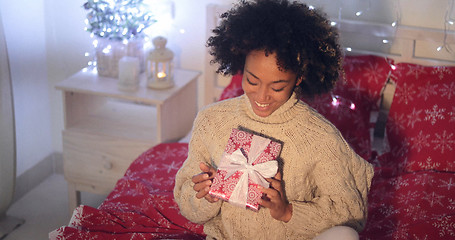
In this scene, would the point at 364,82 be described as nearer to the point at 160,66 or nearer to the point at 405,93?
the point at 405,93

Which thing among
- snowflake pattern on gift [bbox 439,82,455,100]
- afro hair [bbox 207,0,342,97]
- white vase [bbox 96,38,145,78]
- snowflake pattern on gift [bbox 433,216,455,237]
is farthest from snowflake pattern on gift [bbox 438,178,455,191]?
white vase [bbox 96,38,145,78]

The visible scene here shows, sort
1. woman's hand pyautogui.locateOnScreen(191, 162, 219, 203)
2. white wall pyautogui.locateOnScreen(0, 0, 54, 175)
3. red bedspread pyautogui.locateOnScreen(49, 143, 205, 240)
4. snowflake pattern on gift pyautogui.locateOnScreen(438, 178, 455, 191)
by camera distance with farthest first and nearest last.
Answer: white wall pyautogui.locateOnScreen(0, 0, 54, 175)
snowflake pattern on gift pyautogui.locateOnScreen(438, 178, 455, 191)
red bedspread pyautogui.locateOnScreen(49, 143, 205, 240)
woman's hand pyautogui.locateOnScreen(191, 162, 219, 203)

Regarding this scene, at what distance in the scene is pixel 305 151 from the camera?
140 cm

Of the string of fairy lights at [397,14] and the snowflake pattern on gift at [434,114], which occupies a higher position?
the string of fairy lights at [397,14]

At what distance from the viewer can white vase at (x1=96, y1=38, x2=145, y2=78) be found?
2.52m

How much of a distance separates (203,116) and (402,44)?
4.07 feet

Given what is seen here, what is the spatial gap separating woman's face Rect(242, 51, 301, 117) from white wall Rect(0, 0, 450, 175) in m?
1.17

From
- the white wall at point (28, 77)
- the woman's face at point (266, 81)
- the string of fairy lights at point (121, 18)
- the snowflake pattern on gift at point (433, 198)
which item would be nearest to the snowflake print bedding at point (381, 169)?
the snowflake pattern on gift at point (433, 198)

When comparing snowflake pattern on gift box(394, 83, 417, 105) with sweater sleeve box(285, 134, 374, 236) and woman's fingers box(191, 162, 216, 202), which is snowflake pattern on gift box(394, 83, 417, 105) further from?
woman's fingers box(191, 162, 216, 202)

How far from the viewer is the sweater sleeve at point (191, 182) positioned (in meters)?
1.49

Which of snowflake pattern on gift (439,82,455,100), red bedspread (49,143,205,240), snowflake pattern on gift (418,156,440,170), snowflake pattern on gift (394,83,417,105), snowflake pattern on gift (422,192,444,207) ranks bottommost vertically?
red bedspread (49,143,205,240)

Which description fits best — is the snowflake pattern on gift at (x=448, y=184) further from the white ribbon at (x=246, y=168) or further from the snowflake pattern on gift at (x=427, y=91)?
the white ribbon at (x=246, y=168)

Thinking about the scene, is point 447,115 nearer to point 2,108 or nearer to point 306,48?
point 306,48

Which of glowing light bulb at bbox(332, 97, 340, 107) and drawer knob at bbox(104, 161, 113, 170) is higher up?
glowing light bulb at bbox(332, 97, 340, 107)
